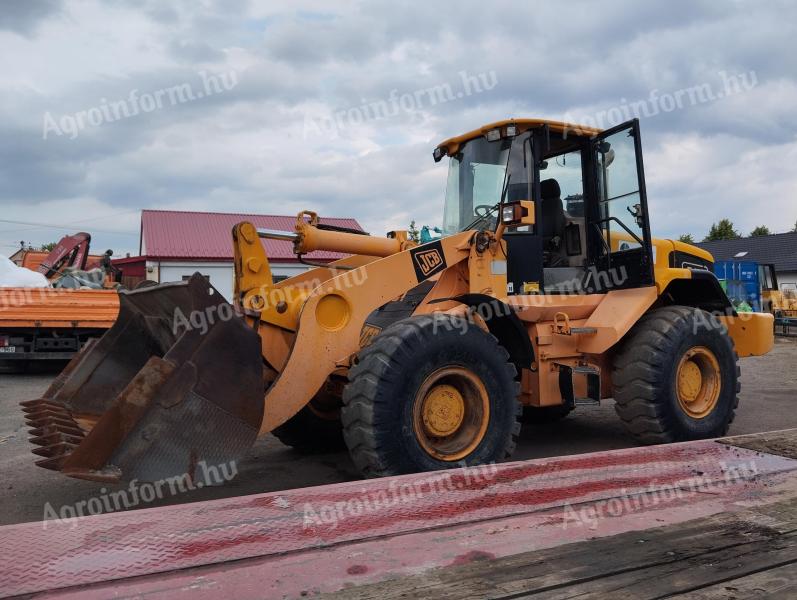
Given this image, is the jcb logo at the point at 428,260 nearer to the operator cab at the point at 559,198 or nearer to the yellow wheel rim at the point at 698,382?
the operator cab at the point at 559,198

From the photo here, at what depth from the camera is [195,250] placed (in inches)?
1069

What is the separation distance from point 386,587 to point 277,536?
60 centimetres

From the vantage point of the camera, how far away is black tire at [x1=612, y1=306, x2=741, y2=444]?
5.61 m

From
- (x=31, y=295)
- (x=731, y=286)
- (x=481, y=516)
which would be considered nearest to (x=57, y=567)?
(x=481, y=516)

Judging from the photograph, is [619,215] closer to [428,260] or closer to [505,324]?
[505,324]

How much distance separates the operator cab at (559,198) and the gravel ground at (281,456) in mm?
1608

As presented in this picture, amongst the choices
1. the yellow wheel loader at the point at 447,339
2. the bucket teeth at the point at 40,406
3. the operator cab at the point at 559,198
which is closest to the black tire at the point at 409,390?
the yellow wheel loader at the point at 447,339

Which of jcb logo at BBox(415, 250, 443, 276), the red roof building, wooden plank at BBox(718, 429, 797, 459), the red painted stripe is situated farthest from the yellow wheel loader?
the red roof building

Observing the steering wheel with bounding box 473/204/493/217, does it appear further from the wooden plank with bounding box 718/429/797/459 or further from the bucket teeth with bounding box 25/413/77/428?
the bucket teeth with bounding box 25/413/77/428

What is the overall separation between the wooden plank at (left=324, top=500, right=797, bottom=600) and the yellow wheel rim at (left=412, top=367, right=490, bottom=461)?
1.87 meters

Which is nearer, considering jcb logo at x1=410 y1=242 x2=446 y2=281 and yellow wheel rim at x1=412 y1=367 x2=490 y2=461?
yellow wheel rim at x1=412 y1=367 x2=490 y2=461

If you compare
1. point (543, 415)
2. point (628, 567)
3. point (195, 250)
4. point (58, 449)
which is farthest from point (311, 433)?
point (195, 250)

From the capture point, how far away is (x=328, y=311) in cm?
477

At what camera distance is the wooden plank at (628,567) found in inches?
92.7
